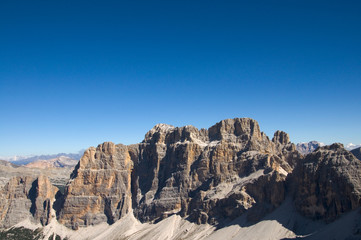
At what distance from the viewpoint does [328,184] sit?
422 ft

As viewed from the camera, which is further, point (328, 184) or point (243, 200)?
point (243, 200)

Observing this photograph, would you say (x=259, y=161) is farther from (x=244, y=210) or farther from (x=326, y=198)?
(x=326, y=198)

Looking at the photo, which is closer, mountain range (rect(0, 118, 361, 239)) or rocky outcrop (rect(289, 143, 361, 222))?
rocky outcrop (rect(289, 143, 361, 222))

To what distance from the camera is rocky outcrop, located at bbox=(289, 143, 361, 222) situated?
401 ft

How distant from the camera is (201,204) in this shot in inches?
6708

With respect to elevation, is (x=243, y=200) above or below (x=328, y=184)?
below

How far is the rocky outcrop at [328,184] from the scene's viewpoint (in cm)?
12238

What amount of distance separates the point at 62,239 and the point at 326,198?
144m

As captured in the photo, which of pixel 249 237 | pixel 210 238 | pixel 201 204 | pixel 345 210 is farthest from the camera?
pixel 201 204

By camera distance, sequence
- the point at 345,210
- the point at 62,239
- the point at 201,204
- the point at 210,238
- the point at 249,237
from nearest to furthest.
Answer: the point at 345,210 < the point at 249,237 < the point at 210,238 < the point at 201,204 < the point at 62,239

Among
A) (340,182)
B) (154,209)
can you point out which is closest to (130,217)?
(154,209)

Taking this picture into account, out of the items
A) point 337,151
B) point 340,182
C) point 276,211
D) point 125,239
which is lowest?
point 125,239

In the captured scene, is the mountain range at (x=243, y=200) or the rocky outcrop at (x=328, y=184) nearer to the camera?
the rocky outcrop at (x=328, y=184)

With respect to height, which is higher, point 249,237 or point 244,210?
point 244,210
